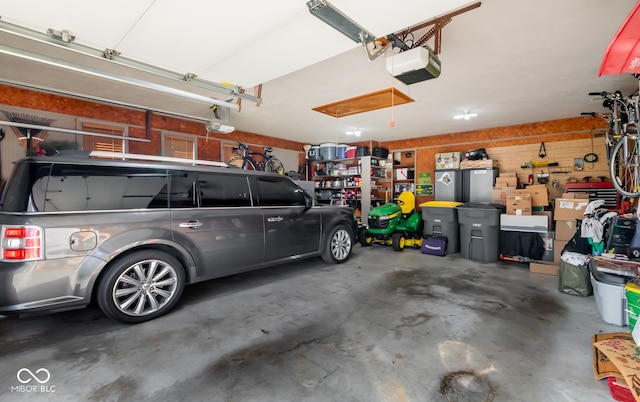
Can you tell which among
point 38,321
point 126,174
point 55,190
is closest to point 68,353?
point 38,321

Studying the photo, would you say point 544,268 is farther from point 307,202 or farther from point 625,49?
point 307,202

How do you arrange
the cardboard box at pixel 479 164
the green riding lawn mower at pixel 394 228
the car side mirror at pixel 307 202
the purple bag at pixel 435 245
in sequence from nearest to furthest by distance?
the car side mirror at pixel 307 202, the purple bag at pixel 435 245, the green riding lawn mower at pixel 394 228, the cardboard box at pixel 479 164

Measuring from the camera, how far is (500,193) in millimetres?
5742

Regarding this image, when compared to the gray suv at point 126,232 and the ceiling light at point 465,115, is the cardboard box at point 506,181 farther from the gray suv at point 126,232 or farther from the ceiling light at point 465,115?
the gray suv at point 126,232

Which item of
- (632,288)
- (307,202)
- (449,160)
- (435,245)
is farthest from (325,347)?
(449,160)

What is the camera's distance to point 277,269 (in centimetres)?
434

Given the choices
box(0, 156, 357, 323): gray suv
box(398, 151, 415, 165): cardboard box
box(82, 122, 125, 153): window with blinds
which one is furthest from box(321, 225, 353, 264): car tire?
box(82, 122, 125, 153): window with blinds

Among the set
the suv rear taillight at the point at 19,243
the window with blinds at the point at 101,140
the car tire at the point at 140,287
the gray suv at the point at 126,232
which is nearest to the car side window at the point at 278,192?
the gray suv at the point at 126,232

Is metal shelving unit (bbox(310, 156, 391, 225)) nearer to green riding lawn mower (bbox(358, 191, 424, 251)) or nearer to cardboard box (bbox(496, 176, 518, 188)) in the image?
green riding lawn mower (bbox(358, 191, 424, 251))

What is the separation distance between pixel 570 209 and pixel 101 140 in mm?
8169

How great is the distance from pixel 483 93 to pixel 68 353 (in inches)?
228

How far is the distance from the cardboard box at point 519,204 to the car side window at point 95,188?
5.59 m

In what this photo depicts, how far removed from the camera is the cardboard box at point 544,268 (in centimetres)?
409

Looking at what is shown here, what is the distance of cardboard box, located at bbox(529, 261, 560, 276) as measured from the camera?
4086 mm
